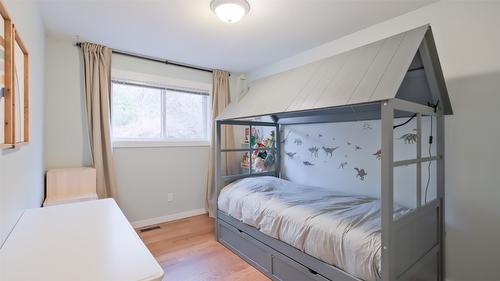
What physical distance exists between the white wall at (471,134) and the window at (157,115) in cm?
298

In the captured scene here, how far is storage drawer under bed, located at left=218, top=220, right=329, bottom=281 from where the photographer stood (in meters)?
1.85

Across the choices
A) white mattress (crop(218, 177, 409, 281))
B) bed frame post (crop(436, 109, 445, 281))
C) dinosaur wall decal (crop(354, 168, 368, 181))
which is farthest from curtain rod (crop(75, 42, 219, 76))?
bed frame post (crop(436, 109, 445, 281))

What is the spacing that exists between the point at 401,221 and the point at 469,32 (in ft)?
5.20

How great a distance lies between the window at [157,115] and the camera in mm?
3162

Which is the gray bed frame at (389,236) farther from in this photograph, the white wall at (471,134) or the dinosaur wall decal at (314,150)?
the dinosaur wall decal at (314,150)

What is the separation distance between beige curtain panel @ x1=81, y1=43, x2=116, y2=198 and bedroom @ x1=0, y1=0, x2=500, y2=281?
2 centimetres

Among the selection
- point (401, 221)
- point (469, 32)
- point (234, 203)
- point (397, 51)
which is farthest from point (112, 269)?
point (469, 32)

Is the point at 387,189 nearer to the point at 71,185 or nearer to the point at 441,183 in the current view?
the point at 441,183

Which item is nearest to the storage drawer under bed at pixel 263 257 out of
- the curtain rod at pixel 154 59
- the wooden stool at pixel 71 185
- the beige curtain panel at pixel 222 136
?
the beige curtain panel at pixel 222 136

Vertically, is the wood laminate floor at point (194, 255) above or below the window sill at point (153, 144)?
below

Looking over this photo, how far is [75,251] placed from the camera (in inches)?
37.6

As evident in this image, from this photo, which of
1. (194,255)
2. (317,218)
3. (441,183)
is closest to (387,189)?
(317,218)

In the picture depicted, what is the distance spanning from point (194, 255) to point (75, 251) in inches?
66.9

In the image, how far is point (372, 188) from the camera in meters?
2.47
